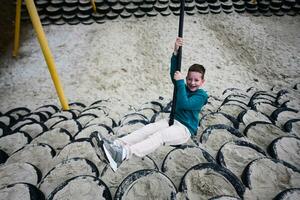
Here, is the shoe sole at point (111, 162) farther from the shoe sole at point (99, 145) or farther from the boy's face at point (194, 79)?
the boy's face at point (194, 79)

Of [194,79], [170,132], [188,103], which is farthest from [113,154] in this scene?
[194,79]

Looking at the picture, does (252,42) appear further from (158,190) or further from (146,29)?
(158,190)

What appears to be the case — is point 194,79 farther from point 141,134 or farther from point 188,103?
point 141,134

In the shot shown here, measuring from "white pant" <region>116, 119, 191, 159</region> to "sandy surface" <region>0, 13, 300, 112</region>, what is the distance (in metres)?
1.83

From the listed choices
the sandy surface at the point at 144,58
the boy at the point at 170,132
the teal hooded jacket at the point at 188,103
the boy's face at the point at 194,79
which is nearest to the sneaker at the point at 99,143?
the boy at the point at 170,132

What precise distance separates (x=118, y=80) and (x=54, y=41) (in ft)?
8.13

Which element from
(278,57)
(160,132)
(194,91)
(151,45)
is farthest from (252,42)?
(160,132)

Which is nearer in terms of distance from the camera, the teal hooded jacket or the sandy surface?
the teal hooded jacket

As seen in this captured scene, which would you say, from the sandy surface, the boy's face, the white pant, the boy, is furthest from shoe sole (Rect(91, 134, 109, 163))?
the sandy surface

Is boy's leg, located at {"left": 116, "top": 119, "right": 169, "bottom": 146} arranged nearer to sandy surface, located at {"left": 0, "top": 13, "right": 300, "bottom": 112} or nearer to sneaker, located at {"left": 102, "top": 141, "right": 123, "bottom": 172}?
sneaker, located at {"left": 102, "top": 141, "right": 123, "bottom": 172}

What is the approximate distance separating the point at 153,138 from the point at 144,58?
352 centimetres

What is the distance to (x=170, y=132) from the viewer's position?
220cm

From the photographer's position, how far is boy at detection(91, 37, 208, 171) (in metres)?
1.88

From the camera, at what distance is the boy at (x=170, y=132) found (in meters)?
1.88
